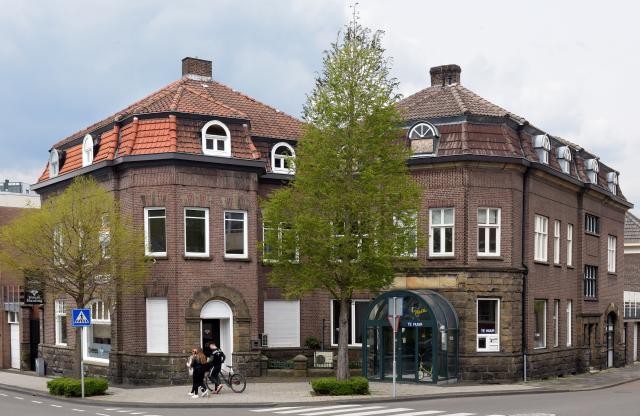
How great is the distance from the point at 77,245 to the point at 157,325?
16.2 feet

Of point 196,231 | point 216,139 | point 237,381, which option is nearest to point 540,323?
point 237,381

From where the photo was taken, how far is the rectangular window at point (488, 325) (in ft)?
103

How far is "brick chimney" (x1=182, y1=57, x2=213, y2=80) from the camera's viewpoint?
125 ft

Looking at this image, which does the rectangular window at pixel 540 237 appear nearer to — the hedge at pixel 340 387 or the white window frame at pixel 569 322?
the white window frame at pixel 569 322

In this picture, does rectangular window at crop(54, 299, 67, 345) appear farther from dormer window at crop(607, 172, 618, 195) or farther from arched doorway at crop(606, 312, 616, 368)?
dormer window at crop(607, 172, 618, 195)

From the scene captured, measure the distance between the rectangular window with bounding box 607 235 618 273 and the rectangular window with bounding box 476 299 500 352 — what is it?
50.3 ft

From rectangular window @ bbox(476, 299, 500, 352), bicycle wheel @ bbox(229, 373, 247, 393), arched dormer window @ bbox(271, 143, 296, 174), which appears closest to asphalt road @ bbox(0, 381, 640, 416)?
bicycle wheel @ bbox(229, 373, 247, 393)

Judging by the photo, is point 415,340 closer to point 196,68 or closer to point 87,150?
point 87,150

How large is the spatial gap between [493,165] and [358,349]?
946cm

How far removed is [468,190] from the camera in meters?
31.6

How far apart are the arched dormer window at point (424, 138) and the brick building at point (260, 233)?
0.05m

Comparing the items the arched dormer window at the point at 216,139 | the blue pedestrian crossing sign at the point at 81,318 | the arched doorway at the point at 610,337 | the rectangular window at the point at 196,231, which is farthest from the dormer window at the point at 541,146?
the blue pedestrian crossing sign at the point at 81,318

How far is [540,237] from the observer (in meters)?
34.9

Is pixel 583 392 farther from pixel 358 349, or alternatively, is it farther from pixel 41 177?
pixel 41 177
